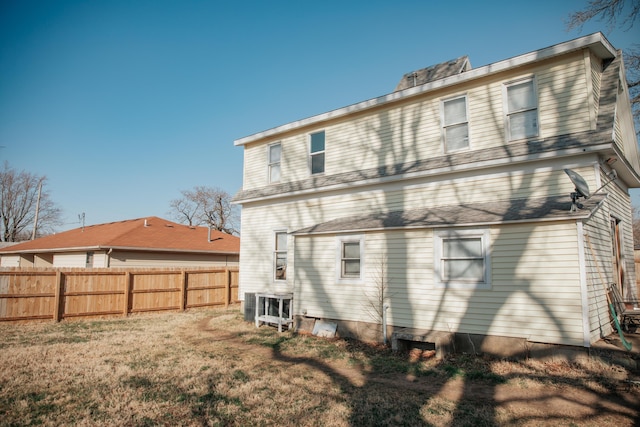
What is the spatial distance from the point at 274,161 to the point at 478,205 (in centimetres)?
807

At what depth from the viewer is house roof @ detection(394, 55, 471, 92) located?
44.1 ft

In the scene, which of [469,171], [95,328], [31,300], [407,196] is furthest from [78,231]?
[469,171]

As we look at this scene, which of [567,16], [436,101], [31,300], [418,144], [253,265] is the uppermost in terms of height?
[567,16]

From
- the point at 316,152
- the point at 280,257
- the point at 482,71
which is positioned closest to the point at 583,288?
the point at 482,71

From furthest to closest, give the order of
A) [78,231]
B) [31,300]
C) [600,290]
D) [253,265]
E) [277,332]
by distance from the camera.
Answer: [78,231] < [253,265] < [31,300] < [277,332] < [600,290]

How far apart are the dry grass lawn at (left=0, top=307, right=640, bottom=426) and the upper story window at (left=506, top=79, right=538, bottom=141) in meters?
5.49

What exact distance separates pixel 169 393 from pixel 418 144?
29.6 feet

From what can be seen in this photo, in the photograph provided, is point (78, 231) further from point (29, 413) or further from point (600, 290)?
point (600, 290)

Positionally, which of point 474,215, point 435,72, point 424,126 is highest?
point 435,72

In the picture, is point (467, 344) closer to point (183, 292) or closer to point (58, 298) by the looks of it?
point (183, 292)

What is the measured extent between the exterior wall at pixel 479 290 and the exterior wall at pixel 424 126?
114 inches

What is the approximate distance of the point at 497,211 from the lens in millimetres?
8992

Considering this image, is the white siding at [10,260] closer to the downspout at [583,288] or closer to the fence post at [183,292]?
the fence post at [183,292]

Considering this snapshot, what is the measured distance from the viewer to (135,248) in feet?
64.9
